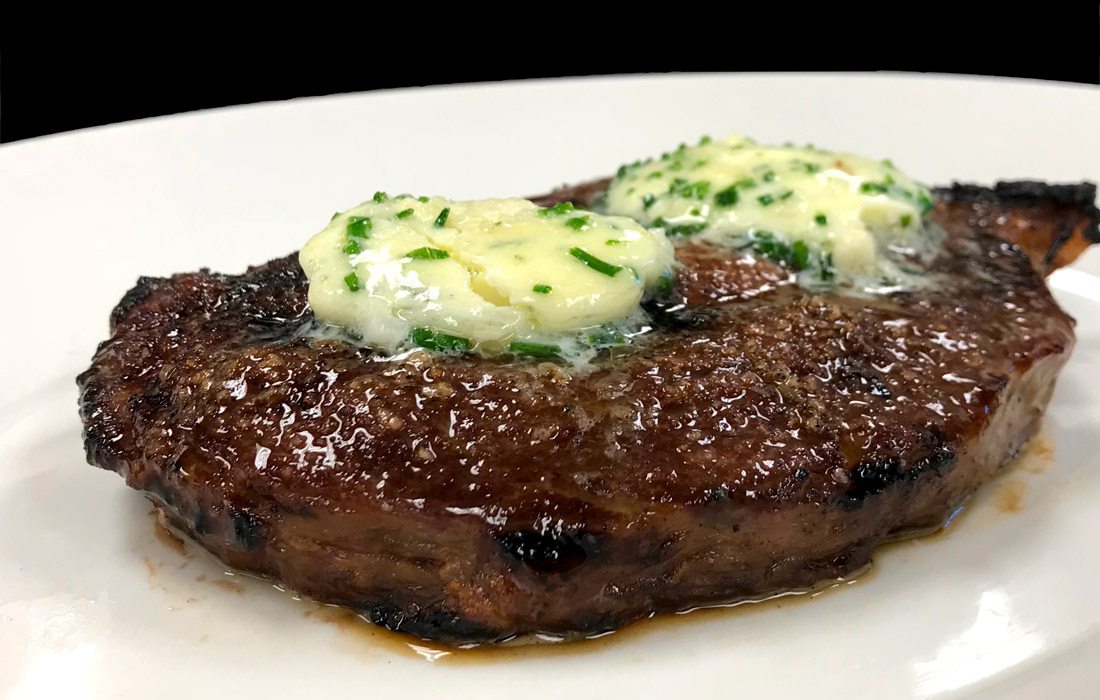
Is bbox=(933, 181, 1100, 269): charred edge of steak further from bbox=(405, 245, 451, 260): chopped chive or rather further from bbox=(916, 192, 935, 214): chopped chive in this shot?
bbox=(405, 245, 451, 260): chopped chive

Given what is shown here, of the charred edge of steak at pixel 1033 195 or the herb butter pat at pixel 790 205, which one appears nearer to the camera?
the herb butter pat at pixel 790 205

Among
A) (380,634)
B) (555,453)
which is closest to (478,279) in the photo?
(555,453)

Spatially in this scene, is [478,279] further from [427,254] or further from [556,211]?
[556,211]

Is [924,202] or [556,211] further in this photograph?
[924,202]

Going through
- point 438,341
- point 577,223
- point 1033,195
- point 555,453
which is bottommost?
point 555,453

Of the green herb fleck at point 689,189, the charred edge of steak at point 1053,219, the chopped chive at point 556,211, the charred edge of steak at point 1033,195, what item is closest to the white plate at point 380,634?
the charred edge of steak at point 1053,219

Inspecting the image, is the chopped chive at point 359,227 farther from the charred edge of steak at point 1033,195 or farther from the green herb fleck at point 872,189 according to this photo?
the charred edge of steak at point 1033,195
